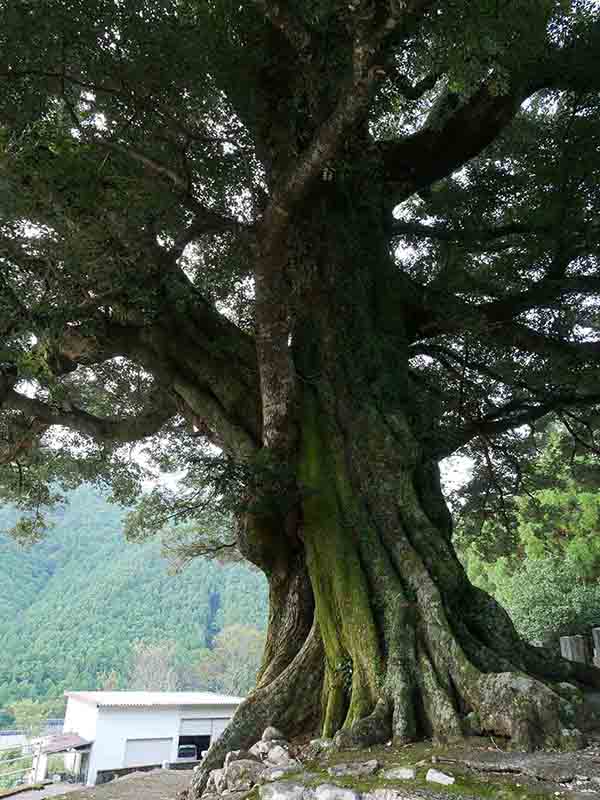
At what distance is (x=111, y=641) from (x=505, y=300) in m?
45.1

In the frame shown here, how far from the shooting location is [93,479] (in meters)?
10.0

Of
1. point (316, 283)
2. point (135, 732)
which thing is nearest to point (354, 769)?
point (316, 283)

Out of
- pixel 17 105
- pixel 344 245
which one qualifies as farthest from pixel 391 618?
pixel 17 105

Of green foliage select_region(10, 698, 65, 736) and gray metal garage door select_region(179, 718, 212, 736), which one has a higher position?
gray metal garage door select_region(179, 718, 212, 736)

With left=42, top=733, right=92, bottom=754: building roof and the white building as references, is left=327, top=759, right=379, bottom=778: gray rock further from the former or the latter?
left=42, top=733, right=92, bottom=754: building roof

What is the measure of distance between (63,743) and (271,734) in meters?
16.0

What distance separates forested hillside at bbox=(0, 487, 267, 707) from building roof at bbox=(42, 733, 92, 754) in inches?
855

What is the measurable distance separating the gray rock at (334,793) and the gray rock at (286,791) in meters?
0.05

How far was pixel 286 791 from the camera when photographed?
124 inches

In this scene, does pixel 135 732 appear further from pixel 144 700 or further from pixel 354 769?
pixel 354 769

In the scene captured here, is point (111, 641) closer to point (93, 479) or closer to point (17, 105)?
point (93, 479)

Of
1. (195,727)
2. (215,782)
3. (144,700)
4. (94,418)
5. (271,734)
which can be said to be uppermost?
(94,418)

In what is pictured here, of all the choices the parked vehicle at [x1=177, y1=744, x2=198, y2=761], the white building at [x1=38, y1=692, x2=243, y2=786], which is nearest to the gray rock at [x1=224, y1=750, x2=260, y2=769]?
the white building at [x1=38, y1=692, x2=243, y2=786]

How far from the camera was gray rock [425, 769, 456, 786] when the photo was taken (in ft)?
9.56
